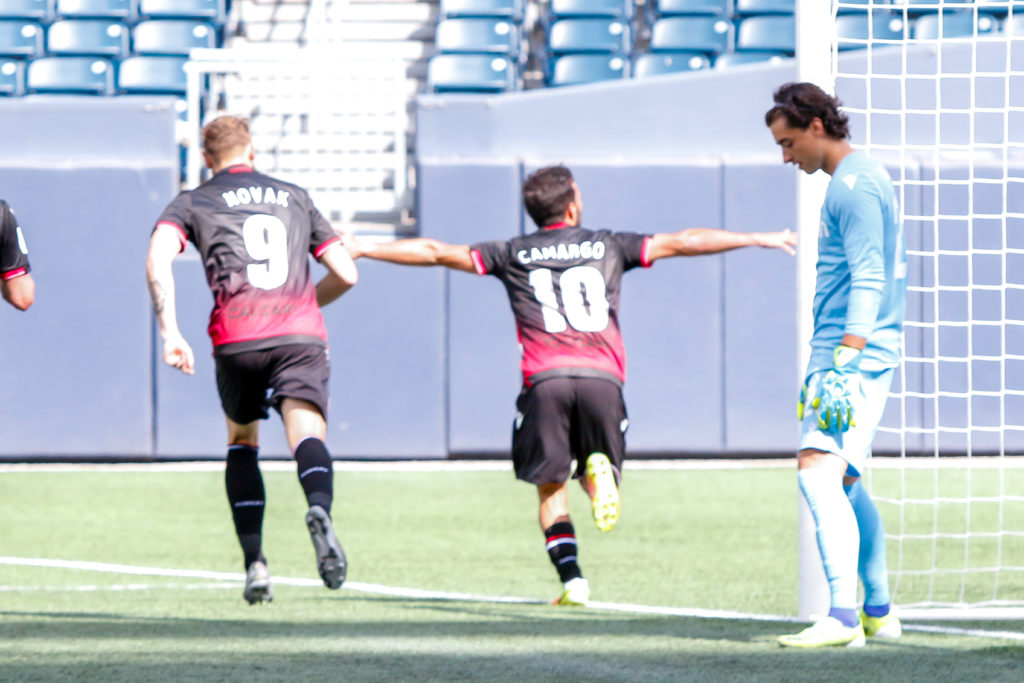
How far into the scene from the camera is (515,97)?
12.3 meters

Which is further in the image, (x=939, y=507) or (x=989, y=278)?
(x=989, y=278)

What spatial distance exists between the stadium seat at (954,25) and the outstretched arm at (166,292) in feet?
33.4

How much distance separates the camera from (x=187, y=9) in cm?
1470

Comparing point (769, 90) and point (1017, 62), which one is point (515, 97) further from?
point (1017, 62)

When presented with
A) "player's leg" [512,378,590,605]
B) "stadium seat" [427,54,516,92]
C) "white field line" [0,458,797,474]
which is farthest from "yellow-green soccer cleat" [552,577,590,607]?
"stadium seat" [427,54,516,92]

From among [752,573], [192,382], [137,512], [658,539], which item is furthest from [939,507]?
[192,382]

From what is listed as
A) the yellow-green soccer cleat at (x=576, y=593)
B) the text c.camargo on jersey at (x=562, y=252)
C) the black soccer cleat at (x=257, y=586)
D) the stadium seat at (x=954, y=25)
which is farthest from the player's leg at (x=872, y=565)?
the stadium seat at (x=954, y=25)

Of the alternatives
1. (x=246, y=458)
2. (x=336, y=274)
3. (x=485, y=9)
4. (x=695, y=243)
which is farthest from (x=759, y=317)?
(x=246, y=458)

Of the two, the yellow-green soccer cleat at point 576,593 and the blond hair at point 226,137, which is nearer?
the blond hair at point 226,137

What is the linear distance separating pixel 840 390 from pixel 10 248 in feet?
9.86

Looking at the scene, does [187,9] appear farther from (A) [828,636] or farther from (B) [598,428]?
(A) [828,636]

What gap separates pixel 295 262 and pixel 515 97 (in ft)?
23.0

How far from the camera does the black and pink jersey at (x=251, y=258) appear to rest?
5414 mm

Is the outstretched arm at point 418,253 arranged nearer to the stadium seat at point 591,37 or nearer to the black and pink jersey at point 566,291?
the black and pink jersey at point 566,291
